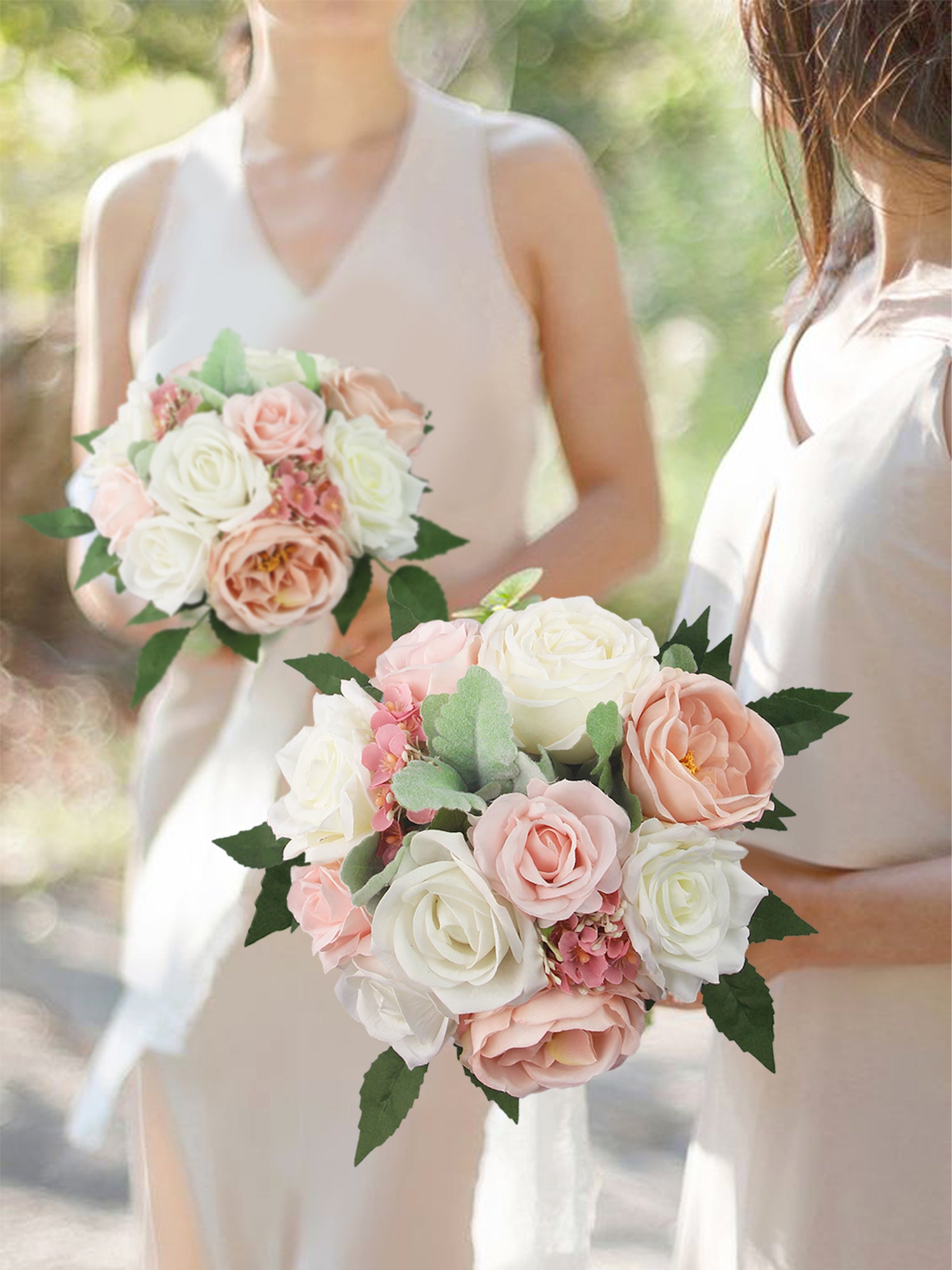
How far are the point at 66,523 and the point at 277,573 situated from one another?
0.28m

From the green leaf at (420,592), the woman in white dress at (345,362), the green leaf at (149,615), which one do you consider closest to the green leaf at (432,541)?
the green leaf at (420,592)

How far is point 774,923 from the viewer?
1104 millimetres

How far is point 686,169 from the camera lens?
734cm

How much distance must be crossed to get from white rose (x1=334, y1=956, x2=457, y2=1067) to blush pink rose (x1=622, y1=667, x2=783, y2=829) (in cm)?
Result: 19

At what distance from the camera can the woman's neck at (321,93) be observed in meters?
1.94

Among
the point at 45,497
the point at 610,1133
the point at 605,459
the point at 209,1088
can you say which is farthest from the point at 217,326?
the point at 45,497

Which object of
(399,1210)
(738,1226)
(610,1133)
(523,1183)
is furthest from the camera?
(610,1133)

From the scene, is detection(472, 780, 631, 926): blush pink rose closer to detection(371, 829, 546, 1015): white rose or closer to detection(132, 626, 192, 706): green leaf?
detection(371, 829, 546, 1015): white rose

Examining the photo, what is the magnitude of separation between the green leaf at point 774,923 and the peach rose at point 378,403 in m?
0.72

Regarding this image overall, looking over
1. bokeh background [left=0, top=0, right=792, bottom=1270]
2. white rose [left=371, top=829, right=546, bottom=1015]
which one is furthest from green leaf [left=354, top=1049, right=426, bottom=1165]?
bokeh background [left=0, top=0, right=792, bottom=1270]

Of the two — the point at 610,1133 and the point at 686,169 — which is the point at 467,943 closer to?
the point at 610,1133

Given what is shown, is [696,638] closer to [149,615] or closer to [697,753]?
[697,753]

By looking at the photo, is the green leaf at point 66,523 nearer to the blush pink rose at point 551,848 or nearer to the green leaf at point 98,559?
the green leaf at point 98,559

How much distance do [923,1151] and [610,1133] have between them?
2650mm
